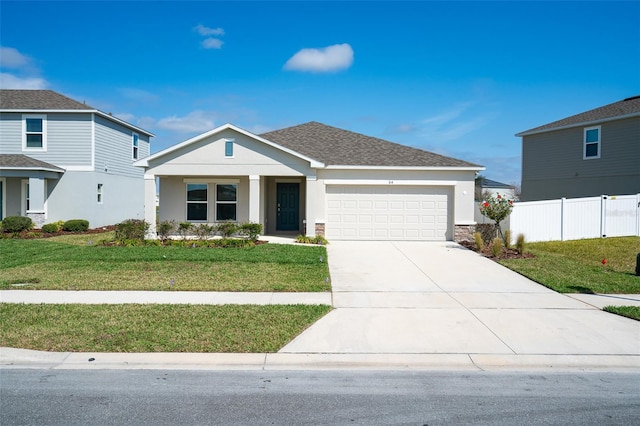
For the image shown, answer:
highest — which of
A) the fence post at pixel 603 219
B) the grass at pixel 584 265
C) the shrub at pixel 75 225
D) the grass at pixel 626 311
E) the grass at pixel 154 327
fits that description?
the fence post at pixel 603 219

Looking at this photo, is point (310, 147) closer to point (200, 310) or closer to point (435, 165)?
point (435, 165)

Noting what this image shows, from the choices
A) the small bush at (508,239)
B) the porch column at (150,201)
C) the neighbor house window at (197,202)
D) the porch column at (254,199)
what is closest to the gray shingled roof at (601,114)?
the small bush at (508,239)

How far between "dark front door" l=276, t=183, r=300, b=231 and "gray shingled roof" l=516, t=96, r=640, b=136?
48.2 feet

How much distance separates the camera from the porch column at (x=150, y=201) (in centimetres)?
1920

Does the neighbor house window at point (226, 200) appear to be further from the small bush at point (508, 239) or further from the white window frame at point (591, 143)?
the white window frame at point (591, 143)

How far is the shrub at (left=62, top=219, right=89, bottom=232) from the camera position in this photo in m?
22.1

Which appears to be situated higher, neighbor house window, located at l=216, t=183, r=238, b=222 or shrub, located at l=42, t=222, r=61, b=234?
neighbor house window, located at l=216, t=183, r=238, b=222

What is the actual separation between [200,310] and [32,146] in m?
19.5

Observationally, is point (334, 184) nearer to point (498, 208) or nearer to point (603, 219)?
point (498, 208)

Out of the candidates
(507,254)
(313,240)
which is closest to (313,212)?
(313,240)

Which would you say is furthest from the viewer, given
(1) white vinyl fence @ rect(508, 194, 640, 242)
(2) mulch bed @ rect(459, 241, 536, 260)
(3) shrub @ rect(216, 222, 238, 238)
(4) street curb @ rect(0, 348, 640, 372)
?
(1) white vinyl fence @ rect(508, 194, 640, 242)

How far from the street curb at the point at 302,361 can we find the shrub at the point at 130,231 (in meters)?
11.2

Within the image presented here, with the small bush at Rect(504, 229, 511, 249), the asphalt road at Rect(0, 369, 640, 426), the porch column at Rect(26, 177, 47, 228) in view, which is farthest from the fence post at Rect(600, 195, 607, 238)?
the porch column at Rect(26, 177, 47, 228)

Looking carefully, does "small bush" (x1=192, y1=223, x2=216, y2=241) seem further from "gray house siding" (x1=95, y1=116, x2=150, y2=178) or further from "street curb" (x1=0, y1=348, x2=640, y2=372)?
"street curb" (x1=0, y1=348, x2=640, y2=372)
